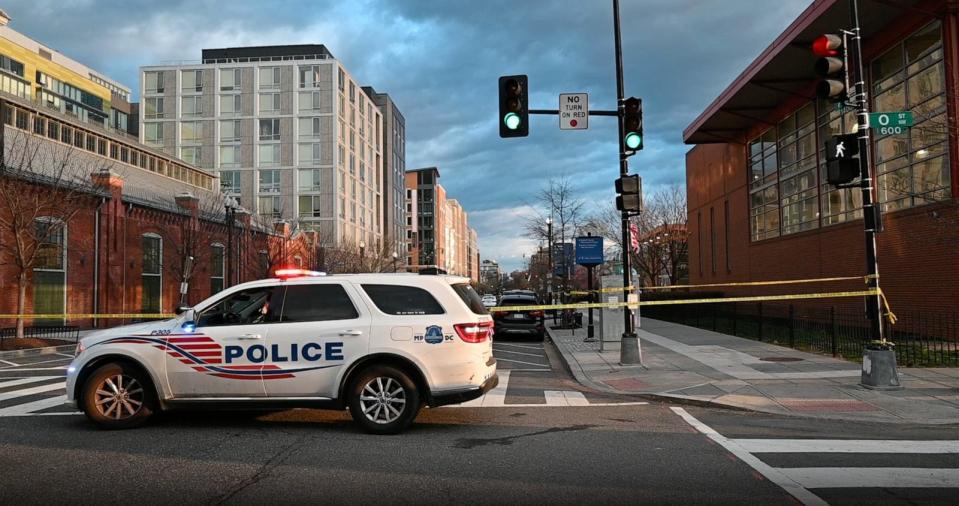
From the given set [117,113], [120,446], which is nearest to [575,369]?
[120,446]

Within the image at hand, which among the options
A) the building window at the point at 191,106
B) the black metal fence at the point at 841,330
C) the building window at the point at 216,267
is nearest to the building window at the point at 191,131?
the building window at the point at 191,106

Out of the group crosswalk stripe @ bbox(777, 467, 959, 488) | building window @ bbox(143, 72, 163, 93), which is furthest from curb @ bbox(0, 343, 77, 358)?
building window @ bbox(143, 72, 163, 93)

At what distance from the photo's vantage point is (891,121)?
9500 mm

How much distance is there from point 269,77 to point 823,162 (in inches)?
2288

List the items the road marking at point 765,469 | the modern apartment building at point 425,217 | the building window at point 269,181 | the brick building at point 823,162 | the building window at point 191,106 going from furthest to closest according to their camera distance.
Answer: the modern apartment building at point 425,217 < the building window at point 191,106 < the building window at point 269,181 < the brick building at point 823,162 < the road marking at point 765,469

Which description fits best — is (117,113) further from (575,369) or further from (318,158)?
(575,369)

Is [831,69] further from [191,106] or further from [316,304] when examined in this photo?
[191,106]

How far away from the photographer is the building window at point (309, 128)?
66.9 metres

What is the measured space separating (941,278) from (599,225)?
3040 cm

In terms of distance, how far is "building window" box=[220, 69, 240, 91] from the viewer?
6756cm

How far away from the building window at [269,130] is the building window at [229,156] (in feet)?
9.99

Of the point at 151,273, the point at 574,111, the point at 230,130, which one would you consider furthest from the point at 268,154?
→ the point at 574,111

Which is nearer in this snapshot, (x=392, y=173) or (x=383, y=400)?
(x=383, y=400)

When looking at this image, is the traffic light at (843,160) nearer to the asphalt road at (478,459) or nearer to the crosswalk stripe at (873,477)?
the asphalt road at (478,459)
